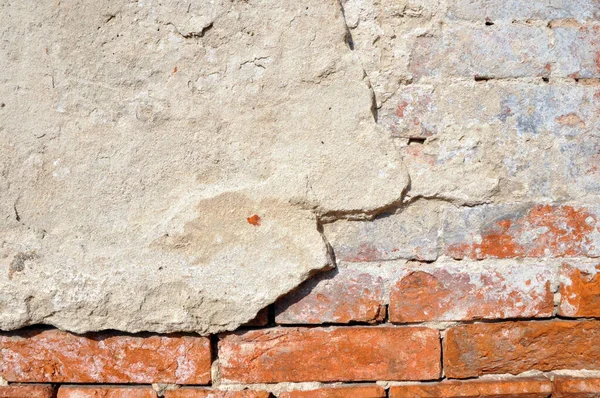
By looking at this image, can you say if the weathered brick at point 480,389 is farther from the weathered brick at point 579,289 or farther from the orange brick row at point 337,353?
the weathered brick at point 579,289

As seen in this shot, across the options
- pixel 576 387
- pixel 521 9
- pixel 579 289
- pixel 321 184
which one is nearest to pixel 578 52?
pixel 521 9

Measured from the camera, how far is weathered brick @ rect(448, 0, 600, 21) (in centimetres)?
126

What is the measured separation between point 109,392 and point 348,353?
1.93 ft

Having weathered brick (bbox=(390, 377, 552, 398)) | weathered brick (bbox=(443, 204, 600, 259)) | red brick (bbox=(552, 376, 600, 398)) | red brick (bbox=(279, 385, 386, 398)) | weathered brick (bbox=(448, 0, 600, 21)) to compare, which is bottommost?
red brick (bbox=(552, 376, 600, 398))

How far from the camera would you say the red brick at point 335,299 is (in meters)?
1.28

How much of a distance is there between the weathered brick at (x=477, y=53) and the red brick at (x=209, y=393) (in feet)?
2.78

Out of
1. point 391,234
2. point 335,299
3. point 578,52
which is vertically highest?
point 578,52

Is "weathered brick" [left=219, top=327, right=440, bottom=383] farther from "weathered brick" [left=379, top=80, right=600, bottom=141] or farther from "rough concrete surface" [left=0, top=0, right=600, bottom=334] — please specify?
"weathered brick" [left=379, top=80, right=600, bottom=141]

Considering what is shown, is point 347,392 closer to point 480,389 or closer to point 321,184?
point 480,389

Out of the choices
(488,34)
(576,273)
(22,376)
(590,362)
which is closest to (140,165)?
(22,376)

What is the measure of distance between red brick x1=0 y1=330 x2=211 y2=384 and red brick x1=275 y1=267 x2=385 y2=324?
234 mm

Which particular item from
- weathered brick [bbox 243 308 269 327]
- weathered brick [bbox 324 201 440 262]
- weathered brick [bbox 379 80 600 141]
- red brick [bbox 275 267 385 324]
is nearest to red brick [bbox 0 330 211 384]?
weathered brick [bbox 243 308 269 327]

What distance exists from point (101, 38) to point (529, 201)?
3.53 ft

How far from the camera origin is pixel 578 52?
4.14ft
